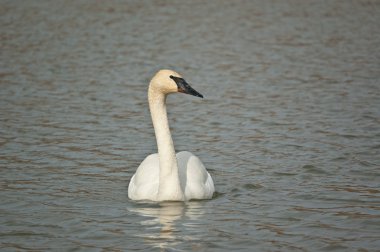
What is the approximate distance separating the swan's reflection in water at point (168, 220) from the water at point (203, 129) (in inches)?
0.8

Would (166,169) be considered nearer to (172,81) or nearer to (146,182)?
(146,182)

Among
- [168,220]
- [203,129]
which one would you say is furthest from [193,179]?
[203,129]

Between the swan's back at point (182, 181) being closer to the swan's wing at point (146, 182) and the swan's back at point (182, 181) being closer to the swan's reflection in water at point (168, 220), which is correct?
the swan's wing at point (146, 182)

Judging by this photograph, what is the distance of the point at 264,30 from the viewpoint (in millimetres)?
25000

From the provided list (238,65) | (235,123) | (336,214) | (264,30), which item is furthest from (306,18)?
(336,214)

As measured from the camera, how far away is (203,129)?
45.6ft

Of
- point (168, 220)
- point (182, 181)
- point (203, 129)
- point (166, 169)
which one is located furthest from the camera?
point (203, 129)

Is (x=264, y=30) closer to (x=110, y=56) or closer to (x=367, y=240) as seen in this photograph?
(x=110, y=56)

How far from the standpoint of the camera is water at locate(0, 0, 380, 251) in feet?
28.1

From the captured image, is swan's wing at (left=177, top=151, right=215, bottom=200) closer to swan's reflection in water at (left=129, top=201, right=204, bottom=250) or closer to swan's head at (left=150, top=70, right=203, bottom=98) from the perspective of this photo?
swan's reflection in water at (left=129, top=201, right=204, bottom=250)

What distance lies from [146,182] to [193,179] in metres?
0.53

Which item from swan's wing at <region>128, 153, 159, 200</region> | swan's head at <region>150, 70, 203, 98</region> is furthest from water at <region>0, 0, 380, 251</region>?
swan's head at <region>150, 70, 203, 98</region>

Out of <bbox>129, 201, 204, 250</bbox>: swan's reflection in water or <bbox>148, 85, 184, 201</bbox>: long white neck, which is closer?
<bbox>129, 201, 204, 250</bbox>: swan's reflection in water

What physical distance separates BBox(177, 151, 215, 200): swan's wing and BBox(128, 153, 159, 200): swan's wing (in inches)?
11.4
